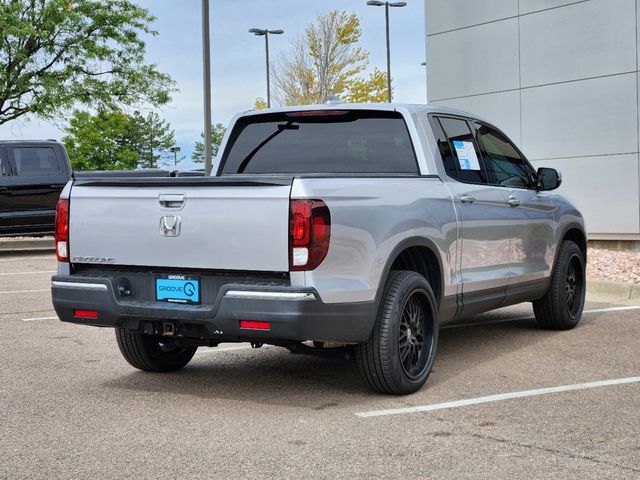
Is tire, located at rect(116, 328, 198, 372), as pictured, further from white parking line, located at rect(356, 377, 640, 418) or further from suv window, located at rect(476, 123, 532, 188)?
suv window, located at rect(476, 123, 532, 188)

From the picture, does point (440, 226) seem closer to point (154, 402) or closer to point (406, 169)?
point (406, 169)

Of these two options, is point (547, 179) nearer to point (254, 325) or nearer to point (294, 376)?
point (294, 376)

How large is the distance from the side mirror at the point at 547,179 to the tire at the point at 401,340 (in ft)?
7.71

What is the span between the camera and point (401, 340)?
611 cm

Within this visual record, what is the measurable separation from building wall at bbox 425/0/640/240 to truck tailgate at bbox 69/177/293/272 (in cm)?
1358

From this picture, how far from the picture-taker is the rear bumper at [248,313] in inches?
213

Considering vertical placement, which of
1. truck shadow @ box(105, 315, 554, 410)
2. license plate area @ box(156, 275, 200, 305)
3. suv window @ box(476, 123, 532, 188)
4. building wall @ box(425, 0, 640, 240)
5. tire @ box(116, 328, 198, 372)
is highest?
building wall @ box(425, 0, 640, 240)

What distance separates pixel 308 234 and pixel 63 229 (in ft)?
5.87

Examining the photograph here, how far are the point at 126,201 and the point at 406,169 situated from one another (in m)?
1.94

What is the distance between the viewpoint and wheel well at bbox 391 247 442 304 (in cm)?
646

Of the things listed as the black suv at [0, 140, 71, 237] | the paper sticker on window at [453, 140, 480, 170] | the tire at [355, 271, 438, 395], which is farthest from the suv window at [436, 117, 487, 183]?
the black suv at [0, 140, 71, 237]

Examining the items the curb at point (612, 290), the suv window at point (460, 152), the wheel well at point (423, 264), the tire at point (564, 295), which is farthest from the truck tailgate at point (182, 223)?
the curb at point (612, 290)

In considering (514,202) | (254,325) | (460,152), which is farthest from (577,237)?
(254,325)

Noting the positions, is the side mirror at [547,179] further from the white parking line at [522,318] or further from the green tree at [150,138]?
the green tree at [150,138]
